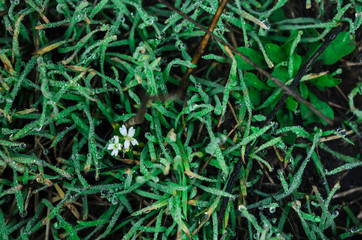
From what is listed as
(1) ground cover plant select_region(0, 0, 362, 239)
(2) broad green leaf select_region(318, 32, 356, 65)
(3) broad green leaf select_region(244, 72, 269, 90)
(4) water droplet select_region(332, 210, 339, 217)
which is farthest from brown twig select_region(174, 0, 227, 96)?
(4) water droplet select_region(332, 210, 339, 217)

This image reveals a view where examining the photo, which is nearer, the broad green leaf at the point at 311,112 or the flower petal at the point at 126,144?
the flower petal at the point at 126,144

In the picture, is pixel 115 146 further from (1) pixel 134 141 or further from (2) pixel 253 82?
(2) pixel 253 82

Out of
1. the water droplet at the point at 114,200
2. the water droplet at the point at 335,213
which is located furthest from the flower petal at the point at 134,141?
the water droplet at the point at 335,213

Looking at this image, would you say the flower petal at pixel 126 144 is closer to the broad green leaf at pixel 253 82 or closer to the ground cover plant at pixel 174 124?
the ground cover plant at pixel 174 124

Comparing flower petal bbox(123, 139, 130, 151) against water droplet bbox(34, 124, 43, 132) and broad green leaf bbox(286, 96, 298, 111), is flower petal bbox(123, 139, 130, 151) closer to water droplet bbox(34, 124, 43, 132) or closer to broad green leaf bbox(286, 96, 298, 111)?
water droplet bbox(34, 124, 43, 132)

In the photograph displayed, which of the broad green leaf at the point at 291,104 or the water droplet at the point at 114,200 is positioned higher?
the broad green leaf at the point at 291,104

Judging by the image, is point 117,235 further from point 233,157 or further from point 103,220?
point 233,157

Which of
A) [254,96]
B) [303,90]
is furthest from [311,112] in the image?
[254,96]

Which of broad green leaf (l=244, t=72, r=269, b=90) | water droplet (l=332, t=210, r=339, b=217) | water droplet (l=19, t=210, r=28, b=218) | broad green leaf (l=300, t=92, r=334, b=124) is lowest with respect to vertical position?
water droplet (l=19, t=210, r=28, b=218)
